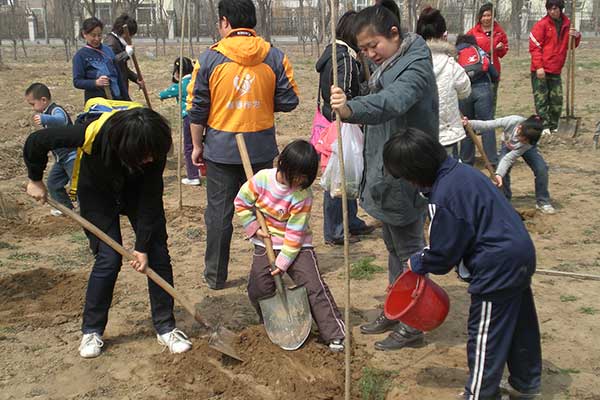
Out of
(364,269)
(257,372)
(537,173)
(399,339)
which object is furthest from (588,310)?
(537,173)

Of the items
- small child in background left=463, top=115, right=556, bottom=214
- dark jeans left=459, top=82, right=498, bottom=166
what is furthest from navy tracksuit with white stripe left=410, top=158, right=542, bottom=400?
dark jeans left=459, top=82, right=498, bottom=166

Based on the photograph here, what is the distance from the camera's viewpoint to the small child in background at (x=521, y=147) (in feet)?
18.8

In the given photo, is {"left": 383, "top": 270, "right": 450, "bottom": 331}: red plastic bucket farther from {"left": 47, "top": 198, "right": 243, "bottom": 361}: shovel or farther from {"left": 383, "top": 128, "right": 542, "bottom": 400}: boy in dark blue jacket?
{"left": 47, "top": 198, "right": 243, "bottom": 361}: shovel

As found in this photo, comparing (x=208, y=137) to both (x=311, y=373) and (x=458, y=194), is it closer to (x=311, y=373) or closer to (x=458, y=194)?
(x=311, y=373)

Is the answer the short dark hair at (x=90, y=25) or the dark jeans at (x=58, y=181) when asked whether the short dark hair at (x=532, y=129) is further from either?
the short dark hair at (x=90, y=25)

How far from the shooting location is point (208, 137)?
4.48 m

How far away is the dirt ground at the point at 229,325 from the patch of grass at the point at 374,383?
3cm

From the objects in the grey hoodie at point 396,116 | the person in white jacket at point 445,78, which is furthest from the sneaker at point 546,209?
the grey hoodie at point 396,116

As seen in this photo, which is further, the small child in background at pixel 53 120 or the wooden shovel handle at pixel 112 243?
the small child in background at pixel 53 120

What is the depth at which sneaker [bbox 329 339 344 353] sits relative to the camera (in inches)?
144

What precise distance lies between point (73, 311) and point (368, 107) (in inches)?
98.4

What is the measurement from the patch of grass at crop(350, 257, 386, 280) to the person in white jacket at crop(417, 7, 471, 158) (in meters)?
1.04

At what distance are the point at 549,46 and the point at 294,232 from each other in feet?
23.3

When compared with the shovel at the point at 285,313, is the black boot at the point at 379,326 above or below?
below
